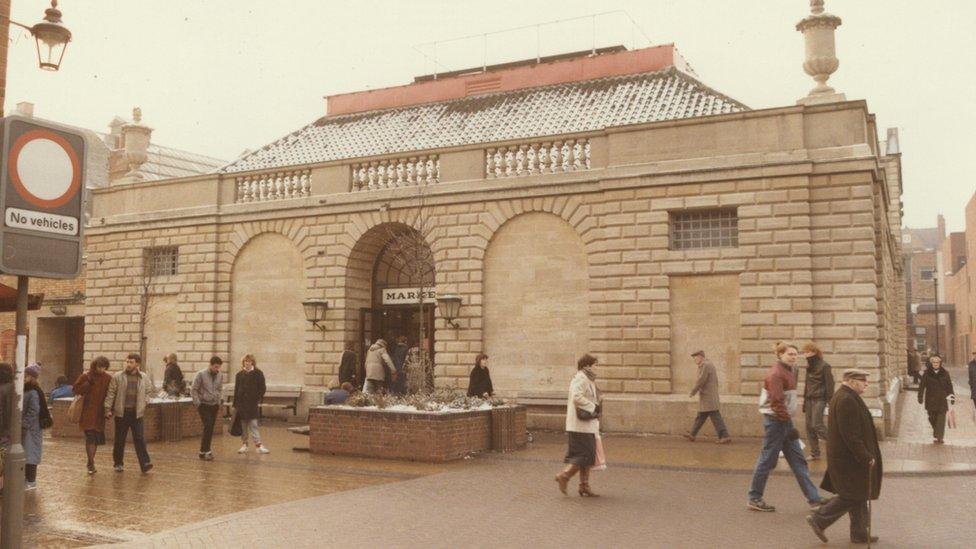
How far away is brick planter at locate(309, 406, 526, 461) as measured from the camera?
48.3 ft

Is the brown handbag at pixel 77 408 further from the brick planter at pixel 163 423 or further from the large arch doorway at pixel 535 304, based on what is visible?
the large arch doorway at pixel 535 304

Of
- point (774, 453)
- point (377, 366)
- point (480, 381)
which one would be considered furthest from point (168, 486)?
point (377, 366)

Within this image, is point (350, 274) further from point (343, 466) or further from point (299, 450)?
point (343, 466)

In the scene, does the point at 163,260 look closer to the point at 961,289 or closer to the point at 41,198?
the point at 41,198

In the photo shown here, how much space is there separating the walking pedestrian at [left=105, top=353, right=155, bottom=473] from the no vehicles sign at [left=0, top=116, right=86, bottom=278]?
824 cm

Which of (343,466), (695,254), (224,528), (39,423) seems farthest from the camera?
(695,254)

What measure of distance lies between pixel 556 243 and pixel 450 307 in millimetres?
3118

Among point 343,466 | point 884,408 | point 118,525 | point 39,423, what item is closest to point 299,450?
point 343,466

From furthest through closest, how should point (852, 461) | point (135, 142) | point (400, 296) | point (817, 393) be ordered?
point (135, 142)
point (400, 296)
point (817, 393)
point (852, 461)

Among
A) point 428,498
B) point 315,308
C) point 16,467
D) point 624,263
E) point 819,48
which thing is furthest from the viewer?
point 315,308

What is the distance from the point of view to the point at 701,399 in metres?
17.8

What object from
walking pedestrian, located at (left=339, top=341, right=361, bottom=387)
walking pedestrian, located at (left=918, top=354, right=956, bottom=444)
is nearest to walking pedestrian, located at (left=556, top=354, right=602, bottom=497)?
walking pedestrian, located at (left=918, top=354, right=956, bottom=444)

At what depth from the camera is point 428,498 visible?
11.2 m

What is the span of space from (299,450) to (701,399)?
26.8 ft
